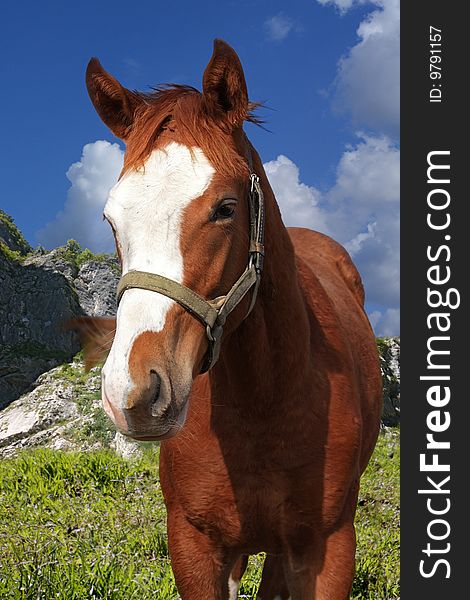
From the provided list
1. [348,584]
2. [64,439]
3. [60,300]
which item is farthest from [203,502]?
[60,300]

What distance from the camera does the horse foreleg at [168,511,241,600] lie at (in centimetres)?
248

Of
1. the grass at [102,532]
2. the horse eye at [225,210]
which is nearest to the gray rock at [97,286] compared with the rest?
the grass at [102,532]

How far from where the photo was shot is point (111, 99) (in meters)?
2.27

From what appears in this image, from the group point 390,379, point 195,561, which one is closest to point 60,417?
point 390,379

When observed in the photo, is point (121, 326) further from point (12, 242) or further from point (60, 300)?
point (12, 242)

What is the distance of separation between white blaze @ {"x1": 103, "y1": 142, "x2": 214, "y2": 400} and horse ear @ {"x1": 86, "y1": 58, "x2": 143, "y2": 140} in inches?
15.4

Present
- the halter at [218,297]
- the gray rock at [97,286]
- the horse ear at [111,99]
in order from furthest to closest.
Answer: the gray rock at [97,286] < the horse ear at [111,99] < the halter at [218,297]

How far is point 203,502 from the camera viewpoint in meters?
2.41

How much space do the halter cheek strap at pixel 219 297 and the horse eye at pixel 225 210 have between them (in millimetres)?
170

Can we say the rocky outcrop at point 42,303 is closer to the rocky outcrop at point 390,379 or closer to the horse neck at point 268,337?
the rocky outcrop at point 390,379

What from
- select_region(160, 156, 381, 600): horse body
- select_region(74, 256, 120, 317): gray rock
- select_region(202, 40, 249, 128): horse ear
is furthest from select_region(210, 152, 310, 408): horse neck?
select_region(74, 256, 120, 317): gray rock

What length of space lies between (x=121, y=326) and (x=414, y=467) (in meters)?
2.09

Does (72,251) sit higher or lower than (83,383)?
higher

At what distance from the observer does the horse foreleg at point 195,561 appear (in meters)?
2.48
